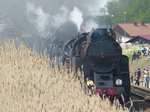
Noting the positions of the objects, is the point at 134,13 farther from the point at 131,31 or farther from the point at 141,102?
the point at 141,102

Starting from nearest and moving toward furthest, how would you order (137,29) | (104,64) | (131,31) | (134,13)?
(104,64) < (131,31) < (137,29) < (134,13)

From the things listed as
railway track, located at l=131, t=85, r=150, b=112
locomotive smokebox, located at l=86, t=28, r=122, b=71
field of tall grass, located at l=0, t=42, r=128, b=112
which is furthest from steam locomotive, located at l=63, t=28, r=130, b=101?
field of tall grass, located at l=0, t=42, r=128, b=112

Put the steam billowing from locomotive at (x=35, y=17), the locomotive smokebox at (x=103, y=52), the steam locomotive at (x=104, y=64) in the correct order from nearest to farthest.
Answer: the steam locomotive at (x=104, y=64) < the locomotive smokebox at (x=103, y=52) < the steam billowing from locomotive at (x=35, y=17)

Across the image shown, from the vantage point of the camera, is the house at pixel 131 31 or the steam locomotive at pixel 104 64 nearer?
the steam locomotive at pixel 104 64

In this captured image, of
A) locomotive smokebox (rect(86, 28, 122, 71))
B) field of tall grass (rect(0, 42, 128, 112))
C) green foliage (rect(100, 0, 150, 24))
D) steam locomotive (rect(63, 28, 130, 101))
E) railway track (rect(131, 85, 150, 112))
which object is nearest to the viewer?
field of tall grass (rect(0, 42, 128, 112))

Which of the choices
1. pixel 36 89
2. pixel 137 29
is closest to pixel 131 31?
pixel 137 29

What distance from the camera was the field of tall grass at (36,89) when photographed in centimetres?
682

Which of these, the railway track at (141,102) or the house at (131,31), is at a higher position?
the house at (131,31)

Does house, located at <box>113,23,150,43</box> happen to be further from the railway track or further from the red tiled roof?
the railway track

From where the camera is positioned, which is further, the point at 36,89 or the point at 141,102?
the point at 141,102

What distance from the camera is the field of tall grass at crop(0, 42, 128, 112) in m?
6.82

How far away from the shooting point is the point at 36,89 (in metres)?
7.57

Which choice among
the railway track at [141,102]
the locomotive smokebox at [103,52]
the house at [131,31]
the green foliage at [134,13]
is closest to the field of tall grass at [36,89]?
the locomotive smokebox at [103,52]

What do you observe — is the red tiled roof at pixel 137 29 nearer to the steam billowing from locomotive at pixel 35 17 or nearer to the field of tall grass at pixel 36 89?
the steam billowing from locomotive at pixel 35 17
